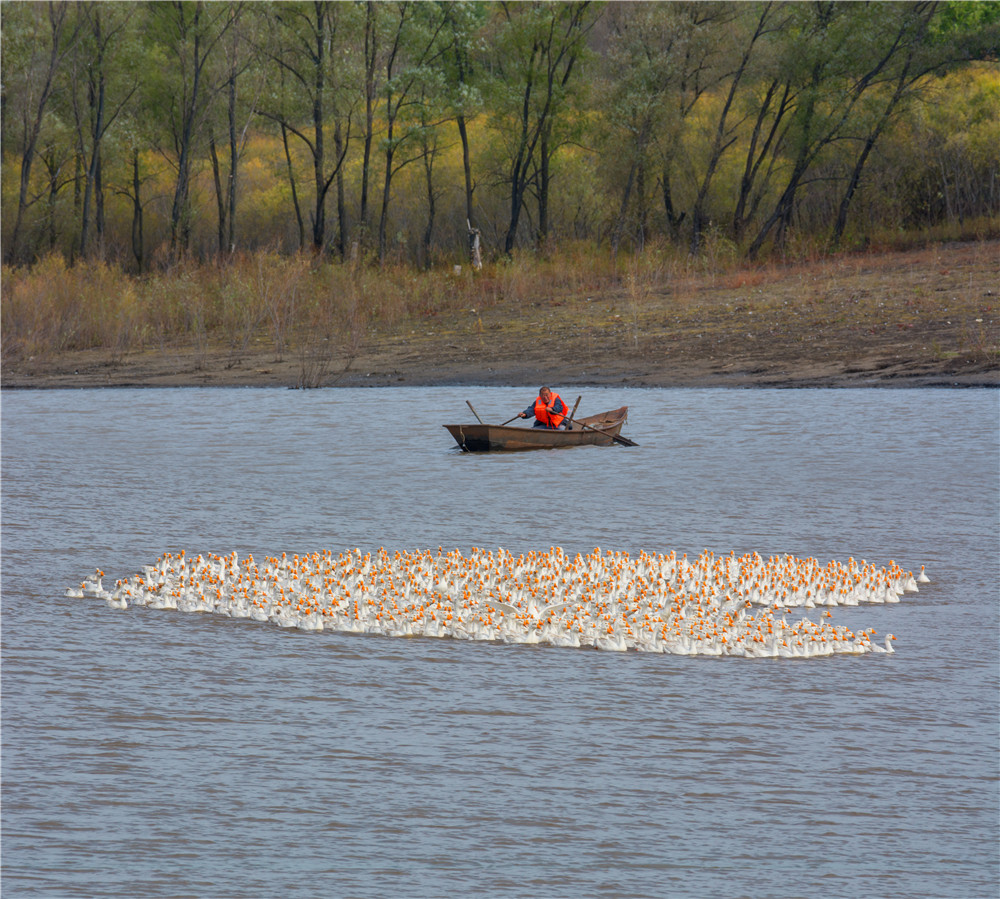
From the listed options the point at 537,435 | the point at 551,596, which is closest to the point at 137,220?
the point at 537,435

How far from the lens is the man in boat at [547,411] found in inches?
798

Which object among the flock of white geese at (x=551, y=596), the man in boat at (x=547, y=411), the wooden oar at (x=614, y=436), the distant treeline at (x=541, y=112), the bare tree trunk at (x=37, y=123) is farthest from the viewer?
the bare tree trunk at (x=37, y=123)

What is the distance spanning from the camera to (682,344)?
97.1 feet

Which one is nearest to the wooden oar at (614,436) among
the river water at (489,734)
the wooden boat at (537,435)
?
the wooden boat at (537,435)

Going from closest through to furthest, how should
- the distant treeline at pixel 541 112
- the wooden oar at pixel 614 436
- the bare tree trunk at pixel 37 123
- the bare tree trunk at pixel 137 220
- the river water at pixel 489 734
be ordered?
the river water at pixel 489 734 → the wooden oar at pixel 614 436 → the distant treeline at pixel 541 112 → the bare tree trunk at pixel 37 123 → the bare tree trunk at pixel 137 220

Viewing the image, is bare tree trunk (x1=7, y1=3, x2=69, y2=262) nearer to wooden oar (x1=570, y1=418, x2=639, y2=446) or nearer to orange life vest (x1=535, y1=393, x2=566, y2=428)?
orange life vest (x1=535, y1=393, x2=566, y2=428)

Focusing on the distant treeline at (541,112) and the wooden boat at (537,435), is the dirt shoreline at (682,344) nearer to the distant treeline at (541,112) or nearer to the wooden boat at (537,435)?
the wooden boat at (537,435)

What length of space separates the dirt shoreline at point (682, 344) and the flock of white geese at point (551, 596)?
15.2 meters

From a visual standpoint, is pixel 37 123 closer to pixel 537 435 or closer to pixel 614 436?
pixel 537 435

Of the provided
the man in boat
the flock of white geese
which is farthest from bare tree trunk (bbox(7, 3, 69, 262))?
the flock of white geese

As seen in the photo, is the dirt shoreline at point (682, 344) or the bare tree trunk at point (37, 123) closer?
the dirt shoreline at point (682, 344)

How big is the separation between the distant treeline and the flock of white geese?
104 feet

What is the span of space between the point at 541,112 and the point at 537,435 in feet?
105

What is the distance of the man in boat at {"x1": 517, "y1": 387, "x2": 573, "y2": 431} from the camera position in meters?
20.3
